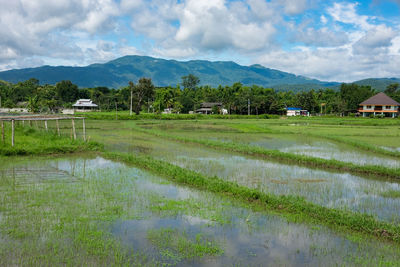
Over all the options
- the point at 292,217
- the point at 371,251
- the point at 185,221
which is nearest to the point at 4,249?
the point at 185,221

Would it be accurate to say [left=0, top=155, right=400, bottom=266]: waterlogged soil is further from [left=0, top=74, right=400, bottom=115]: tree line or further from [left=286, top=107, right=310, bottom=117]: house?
[left=286, top=107, right=310, bottom=117]: house

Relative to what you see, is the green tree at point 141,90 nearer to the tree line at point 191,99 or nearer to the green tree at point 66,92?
the tree line at point 191,99

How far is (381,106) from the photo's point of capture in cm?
5428

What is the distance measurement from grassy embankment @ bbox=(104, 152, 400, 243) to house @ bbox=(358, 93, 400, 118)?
5524cm

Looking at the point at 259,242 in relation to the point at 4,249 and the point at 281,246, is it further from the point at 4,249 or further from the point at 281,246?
the point at 4,249

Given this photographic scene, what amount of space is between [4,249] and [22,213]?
59.4 inches

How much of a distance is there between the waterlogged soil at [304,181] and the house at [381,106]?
2014 inches

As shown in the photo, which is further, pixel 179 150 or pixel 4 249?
pixel 179 150

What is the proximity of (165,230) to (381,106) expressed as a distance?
5981cm

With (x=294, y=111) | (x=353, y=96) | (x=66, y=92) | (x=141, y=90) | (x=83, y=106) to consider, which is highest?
(x=66, y=92)

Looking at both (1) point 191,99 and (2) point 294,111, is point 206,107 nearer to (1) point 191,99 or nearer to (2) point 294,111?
(1) point 191,99

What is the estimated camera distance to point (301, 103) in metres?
66.8

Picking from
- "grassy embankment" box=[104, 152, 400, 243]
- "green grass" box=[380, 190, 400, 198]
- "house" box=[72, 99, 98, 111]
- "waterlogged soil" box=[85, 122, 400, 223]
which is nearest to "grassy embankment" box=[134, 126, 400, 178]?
"waterlogged soil" box=[85, 122, 400, 223]

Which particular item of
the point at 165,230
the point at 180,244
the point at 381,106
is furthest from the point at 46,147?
the point at 381,106
